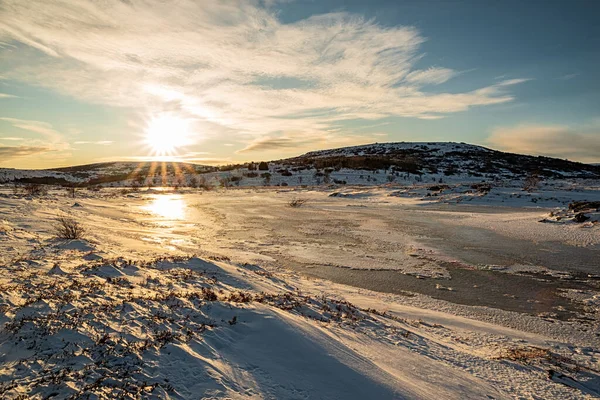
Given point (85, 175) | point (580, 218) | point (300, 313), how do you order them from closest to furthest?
point (300, 313), point (580, 218), point (85, 175)

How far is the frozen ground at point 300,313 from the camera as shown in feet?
10.8

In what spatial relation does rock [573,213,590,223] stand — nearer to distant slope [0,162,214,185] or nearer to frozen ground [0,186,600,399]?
frozen ground [0,186,600,399]

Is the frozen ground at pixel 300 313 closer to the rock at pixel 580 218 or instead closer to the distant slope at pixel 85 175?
the rock at pixel 580 218

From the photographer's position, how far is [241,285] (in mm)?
6742

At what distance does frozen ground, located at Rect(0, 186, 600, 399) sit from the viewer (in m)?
3.29

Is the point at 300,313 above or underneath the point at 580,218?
underneath

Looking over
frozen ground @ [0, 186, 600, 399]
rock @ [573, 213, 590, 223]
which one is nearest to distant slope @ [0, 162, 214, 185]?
frozen ground @ [0, 186, 600, 399]

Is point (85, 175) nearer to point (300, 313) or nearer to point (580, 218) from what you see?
point (300, 313)

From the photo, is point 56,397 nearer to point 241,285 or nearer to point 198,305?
point 198,305

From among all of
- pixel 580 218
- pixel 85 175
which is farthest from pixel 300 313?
pixel 85 175

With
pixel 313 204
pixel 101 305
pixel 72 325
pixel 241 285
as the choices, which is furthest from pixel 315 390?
pixel 313 204

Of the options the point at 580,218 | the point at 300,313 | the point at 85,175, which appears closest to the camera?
the point at 300,313

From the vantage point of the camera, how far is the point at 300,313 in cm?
536

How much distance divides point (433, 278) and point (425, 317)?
2357 millimetres
